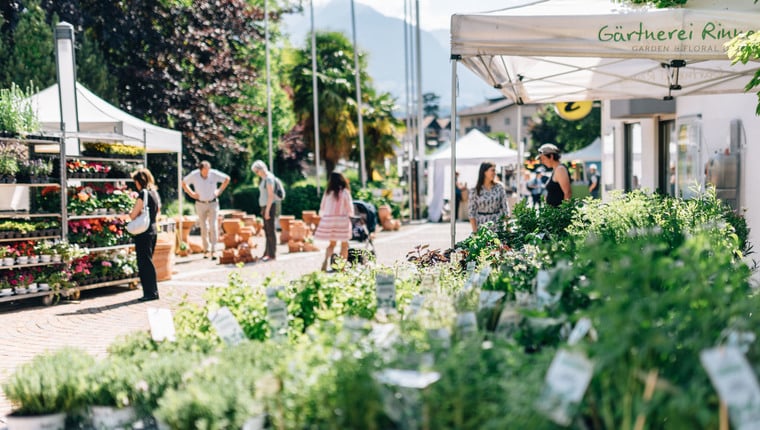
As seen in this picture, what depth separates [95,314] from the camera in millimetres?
9336

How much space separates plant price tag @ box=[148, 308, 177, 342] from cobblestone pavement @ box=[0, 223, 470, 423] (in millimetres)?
654

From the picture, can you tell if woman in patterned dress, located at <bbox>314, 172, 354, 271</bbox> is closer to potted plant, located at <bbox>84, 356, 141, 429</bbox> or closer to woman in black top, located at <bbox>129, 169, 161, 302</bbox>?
woman in black top, located at <bbox>129, 169, 161, 302</bbox>

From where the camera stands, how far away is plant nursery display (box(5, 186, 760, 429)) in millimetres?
2213

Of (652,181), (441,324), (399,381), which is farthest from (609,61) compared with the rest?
(399,381)

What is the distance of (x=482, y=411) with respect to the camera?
232 centimetres

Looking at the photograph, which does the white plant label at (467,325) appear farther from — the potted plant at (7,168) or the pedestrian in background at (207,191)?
the pedestrian in background at (207,191)

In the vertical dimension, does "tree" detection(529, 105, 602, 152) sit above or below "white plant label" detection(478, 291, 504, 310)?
above

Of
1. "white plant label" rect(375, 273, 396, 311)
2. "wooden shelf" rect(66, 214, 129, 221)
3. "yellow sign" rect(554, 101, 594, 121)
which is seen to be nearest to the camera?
"white plant label" rect(375, 273, 396, 311)

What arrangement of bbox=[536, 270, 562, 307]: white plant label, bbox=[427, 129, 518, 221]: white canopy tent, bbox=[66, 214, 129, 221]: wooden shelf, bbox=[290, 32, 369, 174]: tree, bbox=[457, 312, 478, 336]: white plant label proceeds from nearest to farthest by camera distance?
1. bbox=[457, 312, 478, 336]: white plant label
2. bbox=[536, 270, 562, 307]: white plant label
3. bbox=[66, 214, 129, 221]: wooden shelf
4. bbox=[427, 129, 518, 221]: white canopy tent
5. bbox=[290, 32, 369, 174]: tree

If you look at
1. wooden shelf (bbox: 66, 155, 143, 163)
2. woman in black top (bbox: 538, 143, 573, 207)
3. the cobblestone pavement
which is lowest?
the cobblestone pavement

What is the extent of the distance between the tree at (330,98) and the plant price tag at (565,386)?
3276cm

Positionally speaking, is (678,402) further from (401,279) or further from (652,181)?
(652,181)

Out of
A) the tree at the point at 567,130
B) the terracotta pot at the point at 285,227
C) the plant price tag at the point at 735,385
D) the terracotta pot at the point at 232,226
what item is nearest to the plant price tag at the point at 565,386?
the plant price tag at the point at 735,385

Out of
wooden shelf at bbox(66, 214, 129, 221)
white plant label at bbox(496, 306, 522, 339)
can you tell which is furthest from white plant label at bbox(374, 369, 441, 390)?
wooden shelf at bbox(66, 214, 129, 221)
